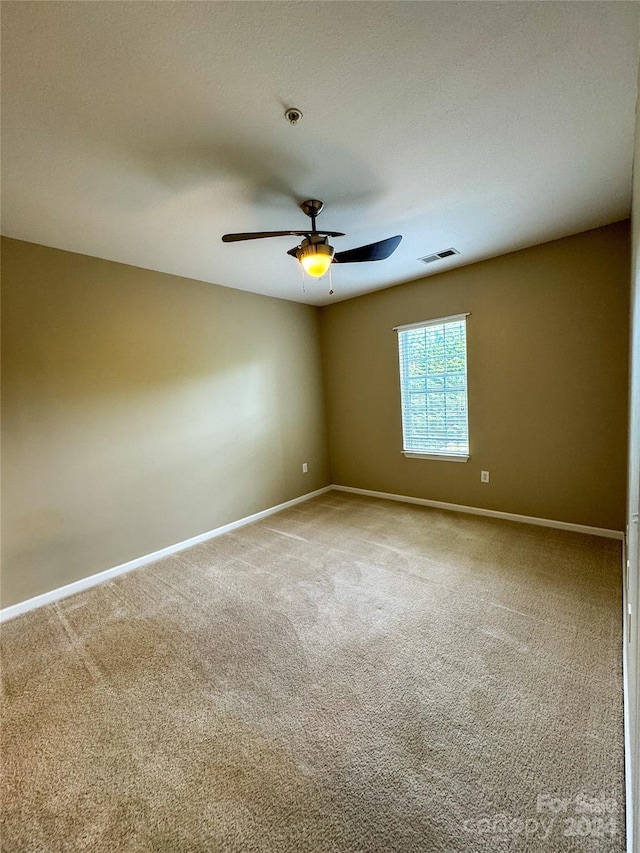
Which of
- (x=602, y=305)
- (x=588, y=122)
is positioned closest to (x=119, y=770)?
(x=588, y=122)

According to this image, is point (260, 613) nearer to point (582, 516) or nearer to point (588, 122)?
point (582, 516)

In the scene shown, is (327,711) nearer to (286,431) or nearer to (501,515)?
(501,515)

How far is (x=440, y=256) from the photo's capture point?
11.0ft

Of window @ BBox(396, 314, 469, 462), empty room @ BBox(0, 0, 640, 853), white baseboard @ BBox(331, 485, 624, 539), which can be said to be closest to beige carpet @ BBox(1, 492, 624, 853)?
empty room @ BBox(0, 0, 640, 853)

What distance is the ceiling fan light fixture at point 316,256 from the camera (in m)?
2.07

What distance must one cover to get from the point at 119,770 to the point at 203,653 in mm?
639

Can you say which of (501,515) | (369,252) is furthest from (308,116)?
(501,515)

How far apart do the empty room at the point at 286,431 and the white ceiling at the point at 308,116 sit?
0.01m

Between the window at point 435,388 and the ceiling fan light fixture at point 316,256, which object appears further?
the window at point 435,388

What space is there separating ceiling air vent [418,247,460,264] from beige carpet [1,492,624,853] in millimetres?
2721

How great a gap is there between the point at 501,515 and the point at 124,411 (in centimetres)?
379

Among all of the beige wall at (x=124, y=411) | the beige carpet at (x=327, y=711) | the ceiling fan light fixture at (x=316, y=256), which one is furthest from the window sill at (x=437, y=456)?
the ceiling fan light fixture at (x=316, y=256)

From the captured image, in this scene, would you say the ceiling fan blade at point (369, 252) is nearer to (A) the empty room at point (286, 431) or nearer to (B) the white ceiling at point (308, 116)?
(A) the empty room at point (286, 431)

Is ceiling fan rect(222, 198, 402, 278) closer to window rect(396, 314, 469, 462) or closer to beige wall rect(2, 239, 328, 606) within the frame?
beige wall rect(2, 239, 328, 606)
